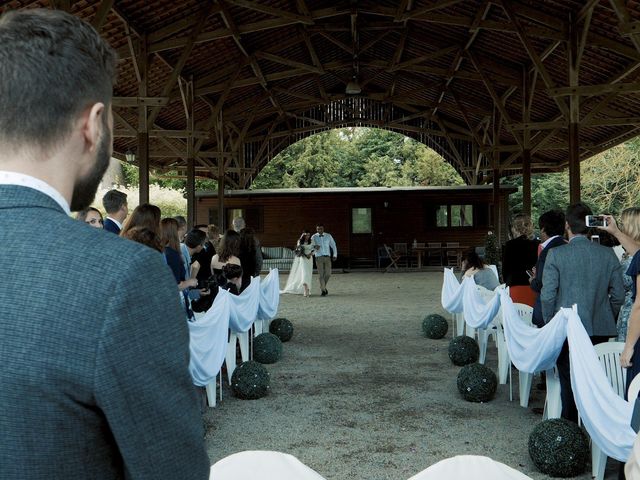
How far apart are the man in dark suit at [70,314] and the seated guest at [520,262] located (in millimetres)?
5703

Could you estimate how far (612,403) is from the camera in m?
3.18

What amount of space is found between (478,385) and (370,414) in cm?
98

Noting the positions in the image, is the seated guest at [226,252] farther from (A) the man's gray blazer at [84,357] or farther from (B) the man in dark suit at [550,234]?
(A) the man's gray blazer at [84,357]

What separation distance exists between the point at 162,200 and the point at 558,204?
22.2 meters

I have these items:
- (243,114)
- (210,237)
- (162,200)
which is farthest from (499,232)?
(162,200)

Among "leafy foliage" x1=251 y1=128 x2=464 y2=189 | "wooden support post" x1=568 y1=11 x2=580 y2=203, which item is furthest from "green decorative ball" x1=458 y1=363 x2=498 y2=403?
"leafy foliage" x1=251 y1=128 x2=464 y2=189

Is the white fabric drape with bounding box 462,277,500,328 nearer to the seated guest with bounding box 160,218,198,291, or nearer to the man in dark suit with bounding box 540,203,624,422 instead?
the man in dark suit with bounding box 540,203,624,422

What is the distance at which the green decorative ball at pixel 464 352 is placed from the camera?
6762 millimetres

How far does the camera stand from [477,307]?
686 cm

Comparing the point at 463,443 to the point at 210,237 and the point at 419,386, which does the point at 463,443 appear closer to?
the point at 419,386

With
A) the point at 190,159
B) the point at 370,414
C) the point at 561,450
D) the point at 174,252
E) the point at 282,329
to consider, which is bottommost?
the point at 370,414

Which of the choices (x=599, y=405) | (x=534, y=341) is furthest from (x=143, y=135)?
(x=599, y=405)

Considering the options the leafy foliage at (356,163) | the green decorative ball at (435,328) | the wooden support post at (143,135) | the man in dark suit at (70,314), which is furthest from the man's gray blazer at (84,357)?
the leafy foliage at (356,163)

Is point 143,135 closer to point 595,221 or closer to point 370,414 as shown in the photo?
point 370,414
